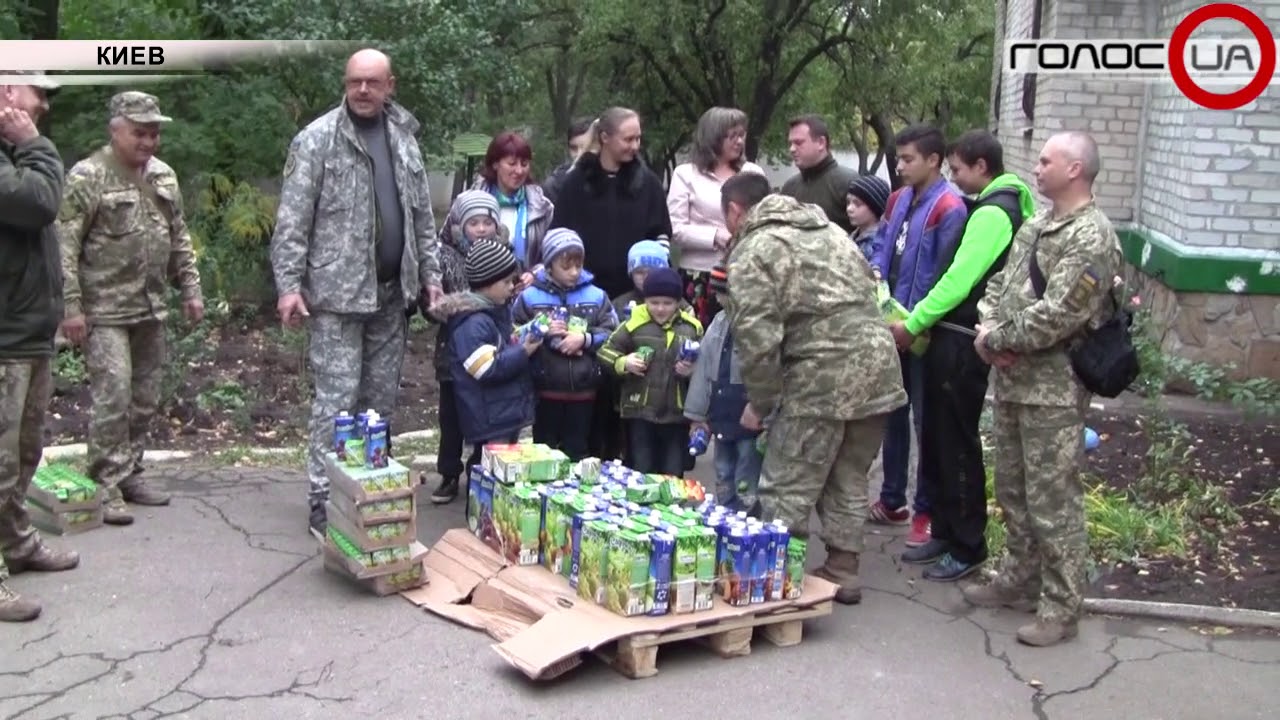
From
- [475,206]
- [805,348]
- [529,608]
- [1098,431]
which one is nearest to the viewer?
[529,608]

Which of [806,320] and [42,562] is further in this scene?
[42,562]

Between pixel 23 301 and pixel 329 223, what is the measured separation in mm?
1358

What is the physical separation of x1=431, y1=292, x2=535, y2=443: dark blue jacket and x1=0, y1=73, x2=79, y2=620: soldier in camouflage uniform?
1.77 metres

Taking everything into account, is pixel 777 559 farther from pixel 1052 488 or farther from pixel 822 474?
pixel 1052 488

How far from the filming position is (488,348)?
618cm

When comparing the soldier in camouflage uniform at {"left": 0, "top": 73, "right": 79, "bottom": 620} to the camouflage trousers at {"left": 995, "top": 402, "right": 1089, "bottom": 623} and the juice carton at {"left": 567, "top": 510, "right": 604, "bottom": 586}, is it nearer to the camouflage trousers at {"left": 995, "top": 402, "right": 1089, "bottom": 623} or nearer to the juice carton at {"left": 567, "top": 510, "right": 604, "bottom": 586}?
the juice carton at {"left": 567, "top": 510, "right": 604, "bottom": 586}

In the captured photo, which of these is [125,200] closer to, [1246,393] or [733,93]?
[1246,393]

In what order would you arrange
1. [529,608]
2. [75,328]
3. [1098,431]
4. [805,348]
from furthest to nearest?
[1098,431] → [75,328] → [805,348] → [529,608]

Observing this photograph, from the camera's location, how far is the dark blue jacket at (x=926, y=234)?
5.92m

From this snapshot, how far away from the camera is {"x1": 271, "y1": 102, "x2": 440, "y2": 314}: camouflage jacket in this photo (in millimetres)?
5945

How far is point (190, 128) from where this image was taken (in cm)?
1192

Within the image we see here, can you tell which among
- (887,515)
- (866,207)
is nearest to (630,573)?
(887,515)

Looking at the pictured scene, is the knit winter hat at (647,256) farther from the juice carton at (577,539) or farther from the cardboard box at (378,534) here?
the cardboard box at (378,534)

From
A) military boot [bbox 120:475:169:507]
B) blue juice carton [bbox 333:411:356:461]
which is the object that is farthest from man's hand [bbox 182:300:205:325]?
blue juice carton [bbox 333:411:356:461]
